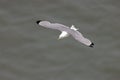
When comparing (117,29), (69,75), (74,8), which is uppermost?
(74,8)

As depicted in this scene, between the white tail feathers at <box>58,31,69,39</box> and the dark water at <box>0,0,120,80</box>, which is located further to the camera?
the dark water at <box>0,0,120,80</box>

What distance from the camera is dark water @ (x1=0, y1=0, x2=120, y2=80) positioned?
26.9 ft

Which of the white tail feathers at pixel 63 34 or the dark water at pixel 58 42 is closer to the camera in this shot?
the white tail feathers at pixel 63 34

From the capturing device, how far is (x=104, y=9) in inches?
373

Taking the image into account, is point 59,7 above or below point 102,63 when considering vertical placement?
above

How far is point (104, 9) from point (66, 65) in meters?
1.88

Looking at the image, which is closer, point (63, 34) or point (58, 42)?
point (63, 34)

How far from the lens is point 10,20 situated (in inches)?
362

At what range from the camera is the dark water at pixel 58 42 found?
8.20 m

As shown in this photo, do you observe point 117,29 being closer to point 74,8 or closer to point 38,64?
point 74,8

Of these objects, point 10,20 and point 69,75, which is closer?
point 69,75

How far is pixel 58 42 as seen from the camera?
8648 mm

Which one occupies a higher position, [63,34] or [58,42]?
[58,42]

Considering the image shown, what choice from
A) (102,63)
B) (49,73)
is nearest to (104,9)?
(102,63)
